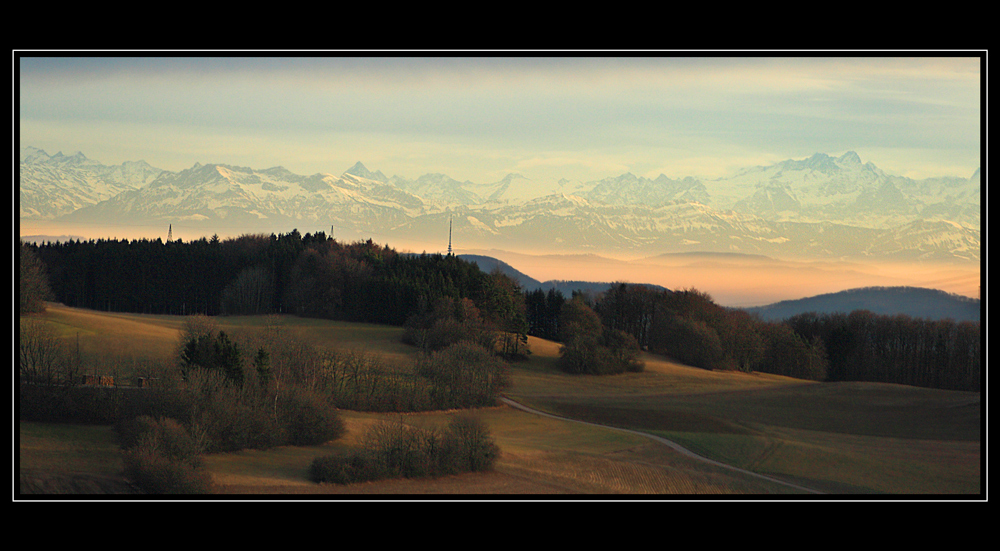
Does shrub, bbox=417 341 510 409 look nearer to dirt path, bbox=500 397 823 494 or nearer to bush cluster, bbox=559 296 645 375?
dirt path, bbox=500 397 823 494

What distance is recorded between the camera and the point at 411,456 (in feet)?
94.9

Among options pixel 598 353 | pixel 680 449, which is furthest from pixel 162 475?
pixel 598 353

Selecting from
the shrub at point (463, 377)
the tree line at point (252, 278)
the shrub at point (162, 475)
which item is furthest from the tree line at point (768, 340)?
the shrub at point (162, 475)

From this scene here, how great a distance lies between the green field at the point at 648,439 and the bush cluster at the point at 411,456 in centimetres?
71

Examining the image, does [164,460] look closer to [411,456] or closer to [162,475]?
[162,475]

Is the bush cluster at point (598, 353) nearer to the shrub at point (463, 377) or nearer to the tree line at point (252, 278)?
the tree line at point (252, 278)

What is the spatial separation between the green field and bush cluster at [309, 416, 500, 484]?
706 mm

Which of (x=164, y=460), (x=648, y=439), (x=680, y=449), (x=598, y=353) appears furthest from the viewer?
(x=598, y=353)

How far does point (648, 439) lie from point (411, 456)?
16.6 m

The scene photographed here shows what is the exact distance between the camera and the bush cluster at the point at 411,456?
1095 inches

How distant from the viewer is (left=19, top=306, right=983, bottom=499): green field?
2767cm

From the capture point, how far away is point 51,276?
8606 centimetres
